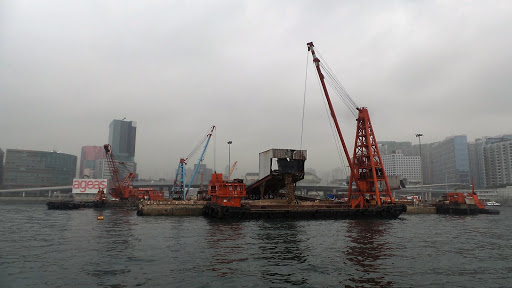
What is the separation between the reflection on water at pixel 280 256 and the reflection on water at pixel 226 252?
5.07ft

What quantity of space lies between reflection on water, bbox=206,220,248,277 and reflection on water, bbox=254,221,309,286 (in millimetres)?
1547

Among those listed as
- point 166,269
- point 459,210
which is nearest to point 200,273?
point 166,269

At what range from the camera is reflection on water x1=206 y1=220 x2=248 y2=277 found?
65.5 ft

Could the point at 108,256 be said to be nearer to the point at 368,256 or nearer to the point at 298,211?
the point at 368,256

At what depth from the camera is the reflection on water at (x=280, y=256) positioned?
713 inches

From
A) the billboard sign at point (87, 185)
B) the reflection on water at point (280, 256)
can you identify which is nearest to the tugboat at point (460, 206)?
the reflection on water at point (280, 256)

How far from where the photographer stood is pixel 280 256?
79.8 ft

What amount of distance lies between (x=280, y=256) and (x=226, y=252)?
4.35 metres

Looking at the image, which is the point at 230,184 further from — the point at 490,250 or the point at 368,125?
the point at 490,250

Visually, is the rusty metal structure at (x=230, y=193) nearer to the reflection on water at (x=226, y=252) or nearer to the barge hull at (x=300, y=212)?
the barge hull at (x=300, y=212)

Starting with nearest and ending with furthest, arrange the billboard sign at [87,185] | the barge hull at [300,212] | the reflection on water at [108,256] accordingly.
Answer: the reflection on water at [108,256] → the barge hull at [300,212] → the billboard sign at [87,185]

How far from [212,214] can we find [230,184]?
20.9 ft

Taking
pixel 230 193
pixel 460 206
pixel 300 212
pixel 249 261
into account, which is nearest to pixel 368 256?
pixel 249 261

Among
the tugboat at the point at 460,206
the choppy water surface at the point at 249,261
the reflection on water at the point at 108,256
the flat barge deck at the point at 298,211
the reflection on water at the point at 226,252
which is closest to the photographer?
the choppy water surface at the point at 249,261
